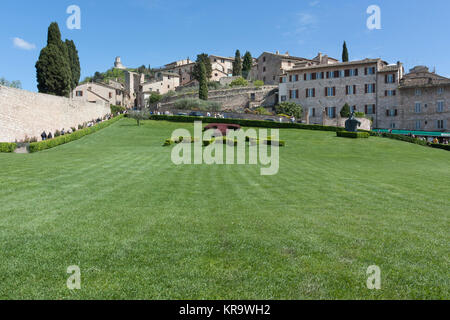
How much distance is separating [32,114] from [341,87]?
50.1 metres

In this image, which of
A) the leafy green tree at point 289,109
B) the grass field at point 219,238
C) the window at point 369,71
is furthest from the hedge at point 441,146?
the leafy green tree at point 289,109

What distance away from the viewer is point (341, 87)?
59375 millimetres

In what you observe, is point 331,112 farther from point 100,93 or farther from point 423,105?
point 100,93

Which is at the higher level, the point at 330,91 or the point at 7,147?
the point at 330,91

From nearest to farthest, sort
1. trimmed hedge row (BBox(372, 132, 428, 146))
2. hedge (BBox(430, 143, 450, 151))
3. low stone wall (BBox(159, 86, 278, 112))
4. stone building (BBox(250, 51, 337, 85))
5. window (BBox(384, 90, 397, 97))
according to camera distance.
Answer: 1. hedge (BBox(430, 143, 450, 151))
2. trimmed hedge row (BBox(372, 132, 428, 146))
3. window (BBox(384, 90, 397, 97))
4. low stone wall (BBox(159, 86, 278, 112))
5. stone building (BBox(250, 51, 337, 85))

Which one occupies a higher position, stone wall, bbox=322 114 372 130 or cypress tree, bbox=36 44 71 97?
cypress tree, bbox=36 44 71 97

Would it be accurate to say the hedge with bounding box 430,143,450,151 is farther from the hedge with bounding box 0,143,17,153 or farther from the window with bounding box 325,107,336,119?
the hedge with bounding box 0,143,17,153

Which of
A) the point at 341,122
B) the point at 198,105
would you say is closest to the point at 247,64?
the point at 198,105

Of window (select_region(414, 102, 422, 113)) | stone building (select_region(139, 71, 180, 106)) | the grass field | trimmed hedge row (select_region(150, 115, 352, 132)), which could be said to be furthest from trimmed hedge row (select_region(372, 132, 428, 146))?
stone building (select_region(139, 71, 180, 106))

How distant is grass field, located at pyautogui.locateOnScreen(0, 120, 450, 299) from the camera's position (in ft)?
15.2

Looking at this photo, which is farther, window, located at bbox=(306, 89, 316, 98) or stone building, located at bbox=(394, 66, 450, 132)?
window, located at bbox=(306, 89, 316, 98)

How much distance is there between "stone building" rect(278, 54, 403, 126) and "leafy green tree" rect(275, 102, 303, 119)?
Result: 240 cm

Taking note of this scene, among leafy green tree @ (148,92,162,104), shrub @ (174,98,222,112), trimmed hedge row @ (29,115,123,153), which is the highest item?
leafy green tree @ (148,92,162,104)
